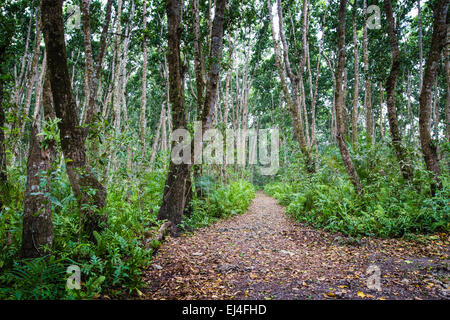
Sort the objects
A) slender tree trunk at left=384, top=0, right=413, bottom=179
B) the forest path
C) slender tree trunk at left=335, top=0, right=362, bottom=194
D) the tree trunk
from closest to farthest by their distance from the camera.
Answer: the forest path < the tree trunk < slender tree trunk at left=384, top=0, right=413, bottom=179 < slender tree trunk at left=335, top=0, right=362, bottom=194

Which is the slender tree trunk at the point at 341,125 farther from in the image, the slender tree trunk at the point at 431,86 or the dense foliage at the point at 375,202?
the slender tree trunk at the point at 431,86

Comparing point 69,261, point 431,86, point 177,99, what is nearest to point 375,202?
point 431,86

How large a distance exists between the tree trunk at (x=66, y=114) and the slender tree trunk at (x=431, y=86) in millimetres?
6647

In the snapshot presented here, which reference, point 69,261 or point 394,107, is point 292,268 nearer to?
point 69,261

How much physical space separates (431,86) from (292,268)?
516cm

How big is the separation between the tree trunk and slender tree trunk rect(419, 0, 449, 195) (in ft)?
21.8

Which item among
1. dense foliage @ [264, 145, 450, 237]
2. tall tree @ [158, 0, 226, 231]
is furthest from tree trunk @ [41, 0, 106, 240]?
dense foliage @ [264, 145, 450, 237]

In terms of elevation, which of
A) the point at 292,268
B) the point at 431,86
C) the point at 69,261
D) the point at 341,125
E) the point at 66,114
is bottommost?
the point at 292,268

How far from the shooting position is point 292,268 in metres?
3.41

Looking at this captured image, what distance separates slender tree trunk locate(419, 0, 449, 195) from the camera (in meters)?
4.86

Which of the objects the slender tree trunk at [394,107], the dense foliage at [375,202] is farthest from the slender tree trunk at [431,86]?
the slender tree trunk at [394,107]

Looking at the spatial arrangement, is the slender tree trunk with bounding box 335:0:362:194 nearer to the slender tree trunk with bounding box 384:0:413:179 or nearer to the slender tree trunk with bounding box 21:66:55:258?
the slender tree trunk with bounding box 384:0:413:179

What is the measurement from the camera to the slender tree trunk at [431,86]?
15.9 feet

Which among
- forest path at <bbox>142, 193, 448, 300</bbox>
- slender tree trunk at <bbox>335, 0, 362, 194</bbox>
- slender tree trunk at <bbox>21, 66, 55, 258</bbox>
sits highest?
slender tree trunk at <bbox>335, 0, 362, 194</bbox>
